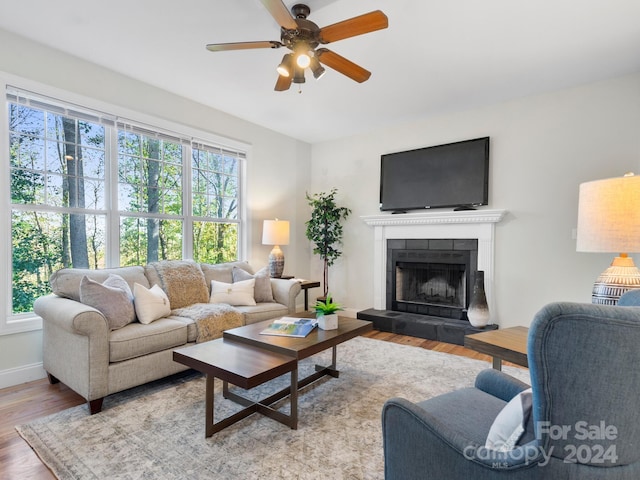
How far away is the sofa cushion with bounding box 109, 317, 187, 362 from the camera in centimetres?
230

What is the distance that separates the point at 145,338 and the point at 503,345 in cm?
239

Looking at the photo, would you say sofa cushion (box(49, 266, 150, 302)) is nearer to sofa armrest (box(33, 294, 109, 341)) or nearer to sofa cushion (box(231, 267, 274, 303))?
sofa armrest (box(33, 294, 109, 341))

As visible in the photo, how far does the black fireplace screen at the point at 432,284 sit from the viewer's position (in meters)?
4.20

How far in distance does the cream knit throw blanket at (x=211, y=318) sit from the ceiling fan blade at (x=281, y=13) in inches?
87.7

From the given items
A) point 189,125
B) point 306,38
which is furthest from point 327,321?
point 189,125

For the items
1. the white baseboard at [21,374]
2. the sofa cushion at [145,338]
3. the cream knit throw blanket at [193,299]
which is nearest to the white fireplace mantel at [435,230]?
the cream knit throw blanket at [193,299]

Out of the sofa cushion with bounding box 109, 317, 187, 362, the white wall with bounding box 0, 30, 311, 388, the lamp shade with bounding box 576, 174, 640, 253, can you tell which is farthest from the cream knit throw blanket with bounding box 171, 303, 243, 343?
the lamp shade with bounding box 576, 174, 640, 253

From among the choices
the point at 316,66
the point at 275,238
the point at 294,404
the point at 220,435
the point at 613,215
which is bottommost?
the point at 220,435

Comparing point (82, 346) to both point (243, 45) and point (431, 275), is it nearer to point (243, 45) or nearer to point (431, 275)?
point (243, 45)

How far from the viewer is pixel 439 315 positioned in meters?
4.25

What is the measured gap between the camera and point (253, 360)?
1975 mm

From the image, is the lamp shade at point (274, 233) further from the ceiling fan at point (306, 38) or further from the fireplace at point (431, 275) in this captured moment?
the ceiling fan at point (306, 38)

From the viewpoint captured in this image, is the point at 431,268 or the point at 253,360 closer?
the point at 253,360

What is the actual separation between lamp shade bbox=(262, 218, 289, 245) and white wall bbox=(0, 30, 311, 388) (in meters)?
0.35
